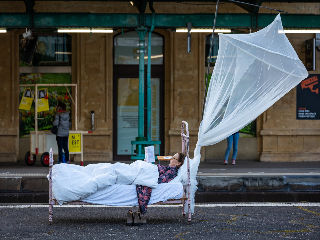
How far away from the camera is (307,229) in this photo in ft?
30.6

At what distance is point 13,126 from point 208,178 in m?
7.85

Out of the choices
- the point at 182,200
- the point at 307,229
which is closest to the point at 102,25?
the point at 182,200

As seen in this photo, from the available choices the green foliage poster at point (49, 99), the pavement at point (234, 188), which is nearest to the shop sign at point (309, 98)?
the pavement at point (234, 188)

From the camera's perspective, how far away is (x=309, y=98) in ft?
66.1

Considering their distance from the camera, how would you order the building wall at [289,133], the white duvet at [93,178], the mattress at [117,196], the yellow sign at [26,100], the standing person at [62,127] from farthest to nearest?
the building wall at [289,133] < the yellow sign at [26,100] < the standing person at [62,127] < the mattress at [117,196] < the white duvet at [93,178]

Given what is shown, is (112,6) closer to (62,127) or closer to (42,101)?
A: (42,101)

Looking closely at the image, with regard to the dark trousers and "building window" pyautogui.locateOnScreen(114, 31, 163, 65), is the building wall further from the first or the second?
the dark trousers

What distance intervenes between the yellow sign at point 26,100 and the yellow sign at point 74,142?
1.64m

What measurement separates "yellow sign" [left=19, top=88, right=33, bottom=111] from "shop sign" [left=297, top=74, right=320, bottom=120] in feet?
25.7

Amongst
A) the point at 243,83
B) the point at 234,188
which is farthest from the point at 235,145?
the point at 243,83

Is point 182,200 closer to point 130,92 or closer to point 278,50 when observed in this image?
point 278,50

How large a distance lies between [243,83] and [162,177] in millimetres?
1937

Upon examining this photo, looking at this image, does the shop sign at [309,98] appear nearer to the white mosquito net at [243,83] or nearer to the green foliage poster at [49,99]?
the green foliage poster at [49,99]

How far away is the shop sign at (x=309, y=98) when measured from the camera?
65.8ft
